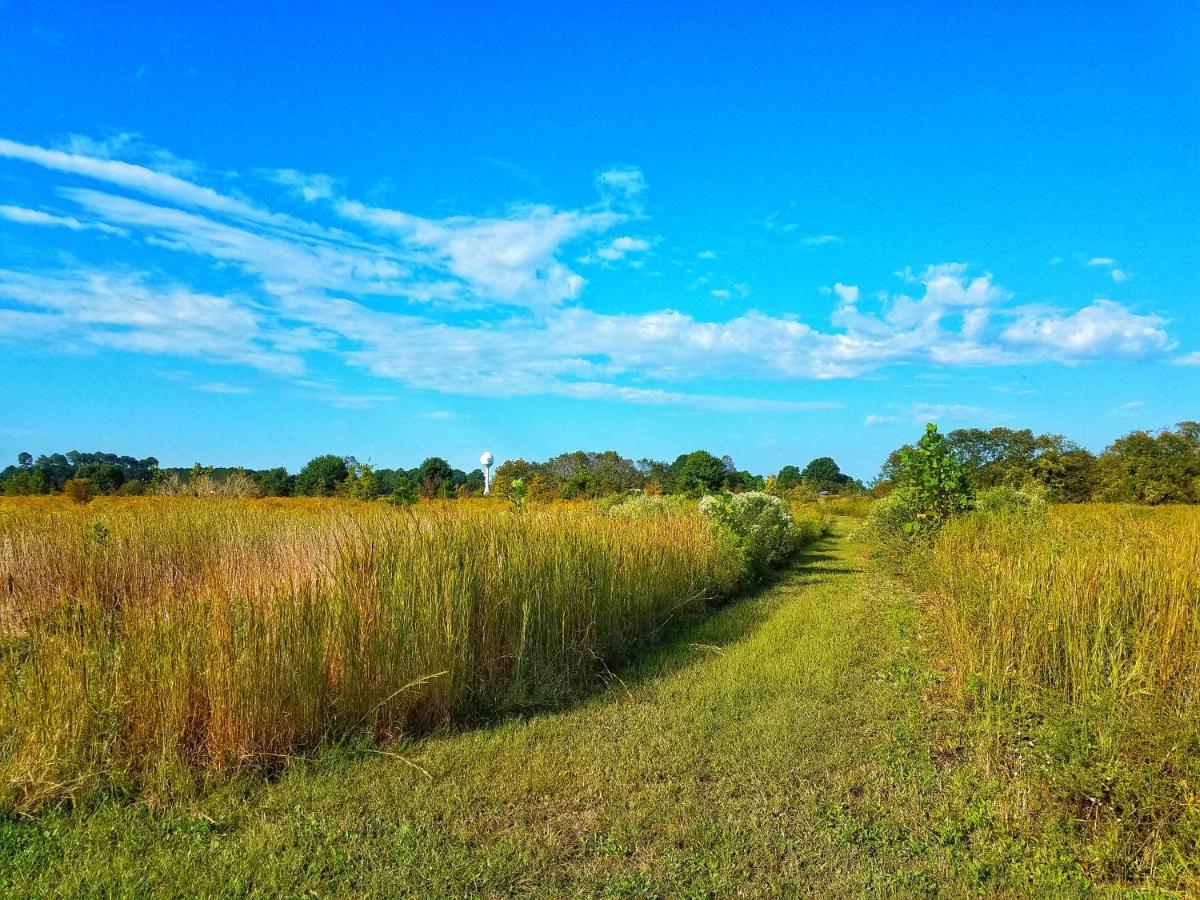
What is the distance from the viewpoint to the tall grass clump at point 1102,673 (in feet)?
10.6

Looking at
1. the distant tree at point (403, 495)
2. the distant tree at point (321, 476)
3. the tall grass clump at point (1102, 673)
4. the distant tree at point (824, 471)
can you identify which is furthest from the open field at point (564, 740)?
the distant tree at point (824, 471)

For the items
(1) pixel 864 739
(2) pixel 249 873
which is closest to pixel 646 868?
(2) pixel 249 873

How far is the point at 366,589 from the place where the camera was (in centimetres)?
518

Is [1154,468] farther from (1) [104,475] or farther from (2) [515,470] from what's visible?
(1) [104,475]

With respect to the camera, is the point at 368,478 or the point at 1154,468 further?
the point at 1154,468

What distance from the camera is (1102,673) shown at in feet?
13.3

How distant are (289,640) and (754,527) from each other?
8.71 metres

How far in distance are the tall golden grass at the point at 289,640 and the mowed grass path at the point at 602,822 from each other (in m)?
0.33

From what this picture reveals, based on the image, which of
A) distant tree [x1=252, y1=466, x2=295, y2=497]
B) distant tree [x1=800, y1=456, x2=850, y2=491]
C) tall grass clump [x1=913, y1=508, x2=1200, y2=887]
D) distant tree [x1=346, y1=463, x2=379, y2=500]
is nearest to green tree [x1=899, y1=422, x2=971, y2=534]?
tall grass clump [x1=913, y1=508, x2=1200, y2=887]

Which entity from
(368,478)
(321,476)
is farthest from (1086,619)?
(321,476)

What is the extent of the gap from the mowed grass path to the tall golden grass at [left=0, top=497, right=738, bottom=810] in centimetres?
33

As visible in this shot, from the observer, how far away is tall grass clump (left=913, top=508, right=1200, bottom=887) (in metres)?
3.24

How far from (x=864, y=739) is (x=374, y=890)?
3.21 metres

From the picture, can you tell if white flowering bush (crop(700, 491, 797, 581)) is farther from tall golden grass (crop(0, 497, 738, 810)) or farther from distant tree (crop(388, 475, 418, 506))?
distant tree (crop(388, 475, 418, 506))
